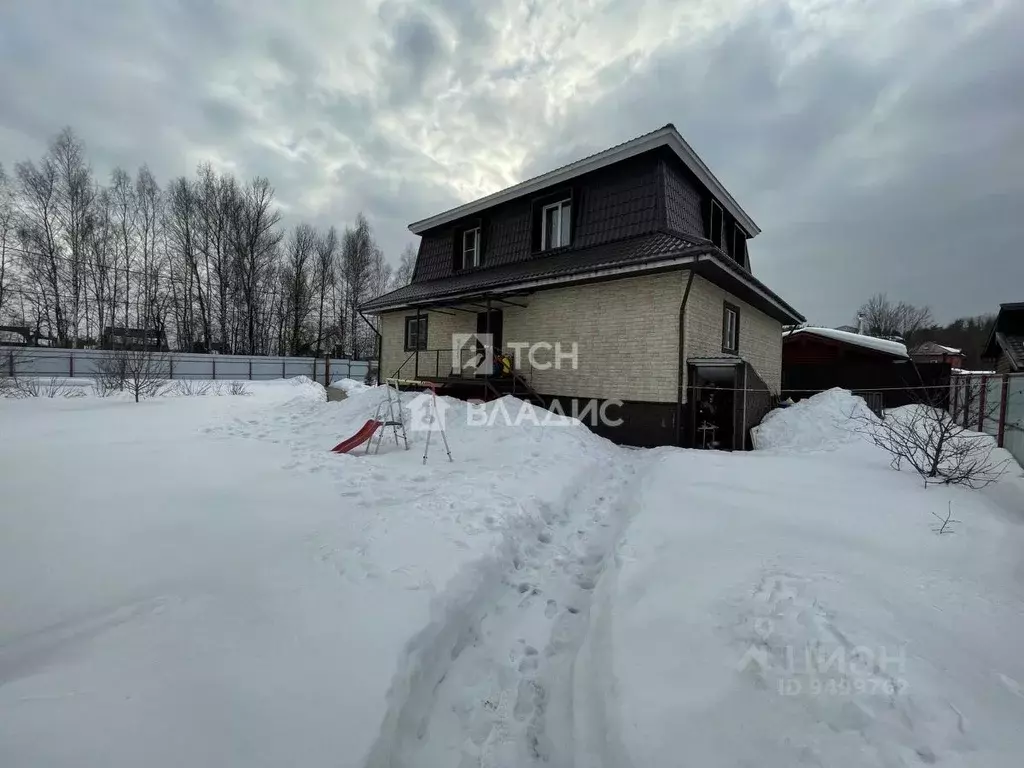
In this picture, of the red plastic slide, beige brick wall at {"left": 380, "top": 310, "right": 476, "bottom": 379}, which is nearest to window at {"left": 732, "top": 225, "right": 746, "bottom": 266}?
beige brick wall at {"left": 380, "top": 310, "right": 476, "bottom": 379}

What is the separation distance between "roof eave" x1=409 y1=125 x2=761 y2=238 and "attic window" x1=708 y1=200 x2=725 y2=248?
27 centimetres

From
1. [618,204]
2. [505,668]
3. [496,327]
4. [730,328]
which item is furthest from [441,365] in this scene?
[505,668]

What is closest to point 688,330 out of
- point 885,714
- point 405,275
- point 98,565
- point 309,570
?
point 885,714

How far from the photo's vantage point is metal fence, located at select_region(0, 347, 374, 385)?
A: 18.3 meters

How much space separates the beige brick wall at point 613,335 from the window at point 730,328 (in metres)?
2.51

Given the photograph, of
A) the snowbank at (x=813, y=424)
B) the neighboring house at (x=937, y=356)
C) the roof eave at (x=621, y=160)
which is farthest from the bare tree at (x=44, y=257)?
the neighboring house at (x=937, y=356)

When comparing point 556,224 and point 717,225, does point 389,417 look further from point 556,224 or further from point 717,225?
point 717,225

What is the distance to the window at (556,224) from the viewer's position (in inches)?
430

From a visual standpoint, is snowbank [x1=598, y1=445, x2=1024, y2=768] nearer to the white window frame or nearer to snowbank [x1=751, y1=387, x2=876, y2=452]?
snowbank [x1=751, y1=387, x2=876, y2=452]

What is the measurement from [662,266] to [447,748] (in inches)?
299

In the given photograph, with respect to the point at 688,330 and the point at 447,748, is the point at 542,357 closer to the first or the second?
the point at 688,330

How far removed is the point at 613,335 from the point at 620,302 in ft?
2.37

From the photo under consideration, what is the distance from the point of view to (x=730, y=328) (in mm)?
10234

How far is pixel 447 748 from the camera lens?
195cm
